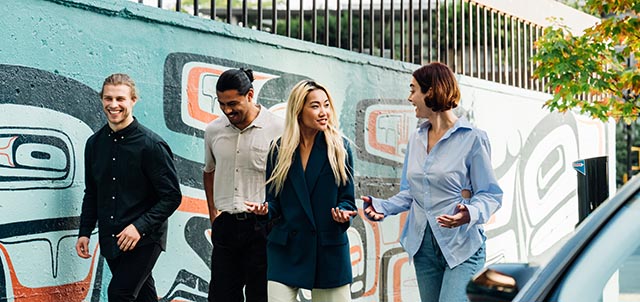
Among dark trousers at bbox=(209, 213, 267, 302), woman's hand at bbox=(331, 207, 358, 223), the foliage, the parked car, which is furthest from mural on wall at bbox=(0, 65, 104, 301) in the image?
the foliage

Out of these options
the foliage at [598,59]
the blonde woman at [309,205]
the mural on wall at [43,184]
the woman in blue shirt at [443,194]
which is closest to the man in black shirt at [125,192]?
the mural on wall at [43,184]

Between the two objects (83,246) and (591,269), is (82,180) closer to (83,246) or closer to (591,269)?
(83,246)

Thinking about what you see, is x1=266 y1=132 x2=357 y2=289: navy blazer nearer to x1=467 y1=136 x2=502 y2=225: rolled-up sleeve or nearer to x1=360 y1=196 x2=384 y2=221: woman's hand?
x1=360 y1=196 x2=384 y2=221: woman's hand

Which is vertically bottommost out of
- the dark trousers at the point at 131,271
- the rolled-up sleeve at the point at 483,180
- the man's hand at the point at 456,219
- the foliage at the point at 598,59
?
the dark trousers at the point at 131,271

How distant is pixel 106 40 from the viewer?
6.26 metres

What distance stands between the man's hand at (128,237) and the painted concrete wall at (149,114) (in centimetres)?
53

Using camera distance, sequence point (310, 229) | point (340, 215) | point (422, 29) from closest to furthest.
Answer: point (340, 215)
point (310, 229)
point (422, 29)

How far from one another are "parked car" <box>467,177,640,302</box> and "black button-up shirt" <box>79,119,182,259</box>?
3.40 meters

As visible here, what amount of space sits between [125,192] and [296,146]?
1028 millimetres

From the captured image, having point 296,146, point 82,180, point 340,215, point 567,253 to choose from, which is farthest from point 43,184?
point 567,253

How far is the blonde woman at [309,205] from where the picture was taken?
17.8ft

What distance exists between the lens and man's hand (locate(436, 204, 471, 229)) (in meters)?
5.31

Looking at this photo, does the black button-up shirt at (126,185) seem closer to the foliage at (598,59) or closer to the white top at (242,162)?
the white top at (242,162)

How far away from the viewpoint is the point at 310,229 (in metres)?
5.43
